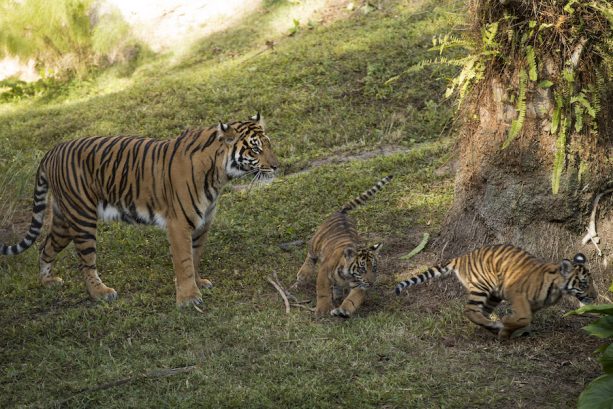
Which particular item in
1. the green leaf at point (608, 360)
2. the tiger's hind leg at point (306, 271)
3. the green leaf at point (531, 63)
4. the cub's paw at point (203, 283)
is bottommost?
the tiger's hind leg at point (306, 271)

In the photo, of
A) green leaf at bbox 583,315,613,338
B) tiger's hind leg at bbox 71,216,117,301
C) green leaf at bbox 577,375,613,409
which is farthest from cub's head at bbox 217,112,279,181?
green leaf at bbox 577,375,613,409

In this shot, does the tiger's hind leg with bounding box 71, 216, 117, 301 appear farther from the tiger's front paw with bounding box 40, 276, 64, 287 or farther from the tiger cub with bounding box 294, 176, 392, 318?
the tiger cub with bounding box 294, 176, 392, 318

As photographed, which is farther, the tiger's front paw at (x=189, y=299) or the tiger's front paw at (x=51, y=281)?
the tiger's front paw at (x=51, y=281)

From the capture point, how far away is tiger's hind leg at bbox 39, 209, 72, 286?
8.38 metres

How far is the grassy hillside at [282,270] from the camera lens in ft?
19.5

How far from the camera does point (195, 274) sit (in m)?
8.16

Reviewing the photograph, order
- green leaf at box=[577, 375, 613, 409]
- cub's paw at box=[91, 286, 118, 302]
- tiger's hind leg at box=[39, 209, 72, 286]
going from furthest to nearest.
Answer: tiger's hind leg at box=[39, 209, 72, 286] → cub's paw at box=[91, 286, 118, 302] → green leaf at box=[577, 375, 613, 409]

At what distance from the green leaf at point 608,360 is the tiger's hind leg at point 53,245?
519 cm

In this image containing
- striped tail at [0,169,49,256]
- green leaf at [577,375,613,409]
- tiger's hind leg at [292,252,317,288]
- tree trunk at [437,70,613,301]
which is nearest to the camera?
green leaf at [577,375,613,409]

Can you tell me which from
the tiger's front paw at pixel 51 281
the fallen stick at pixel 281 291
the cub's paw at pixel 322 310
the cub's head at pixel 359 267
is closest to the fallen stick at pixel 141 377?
the fallen stick at pixel 281 291

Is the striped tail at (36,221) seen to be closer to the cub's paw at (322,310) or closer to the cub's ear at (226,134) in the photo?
the cub's ear at (226,134)

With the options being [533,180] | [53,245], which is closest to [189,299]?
[53,245]

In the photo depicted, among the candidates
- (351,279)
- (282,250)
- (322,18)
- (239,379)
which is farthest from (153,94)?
(239,379)

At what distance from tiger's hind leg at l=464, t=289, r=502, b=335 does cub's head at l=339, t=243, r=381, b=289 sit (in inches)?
35.5
